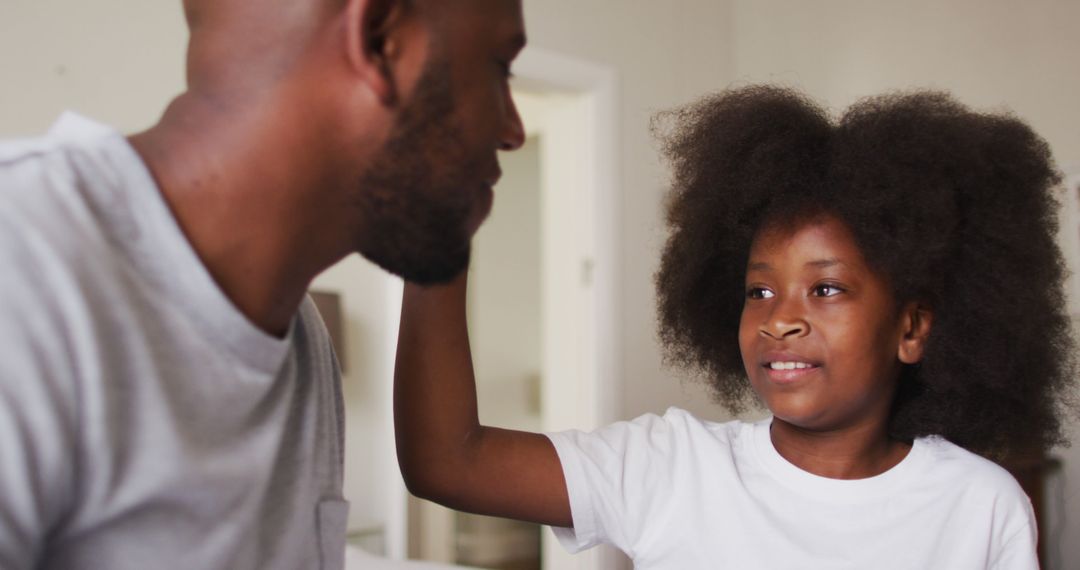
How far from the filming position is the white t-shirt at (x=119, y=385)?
524 millimetres

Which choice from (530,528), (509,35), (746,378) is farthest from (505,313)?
(509,35)

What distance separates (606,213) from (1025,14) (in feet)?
5.75

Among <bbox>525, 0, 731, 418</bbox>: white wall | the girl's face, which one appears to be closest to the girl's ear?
the girl's face

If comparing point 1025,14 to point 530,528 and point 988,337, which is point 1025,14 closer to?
point 988,337

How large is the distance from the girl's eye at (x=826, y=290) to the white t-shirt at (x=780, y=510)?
0.24 metres

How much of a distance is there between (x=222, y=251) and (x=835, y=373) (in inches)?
35.2

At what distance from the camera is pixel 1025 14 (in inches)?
133

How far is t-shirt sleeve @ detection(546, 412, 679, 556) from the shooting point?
122cm

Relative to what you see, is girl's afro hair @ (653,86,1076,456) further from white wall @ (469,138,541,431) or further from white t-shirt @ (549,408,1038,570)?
white wall @ (469,138,541,431)

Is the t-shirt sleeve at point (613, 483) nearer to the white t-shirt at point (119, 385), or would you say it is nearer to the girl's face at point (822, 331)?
the girl's face at point (822, 331)

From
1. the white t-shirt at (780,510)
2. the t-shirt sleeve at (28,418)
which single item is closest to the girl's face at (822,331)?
the white t-shirt at (780,510)

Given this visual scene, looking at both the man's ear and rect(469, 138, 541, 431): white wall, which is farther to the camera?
rect(469, 138, 541, 431): white wall

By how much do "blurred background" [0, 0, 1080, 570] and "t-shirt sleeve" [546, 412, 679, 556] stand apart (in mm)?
1810

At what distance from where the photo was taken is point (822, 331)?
1267 millimetres
